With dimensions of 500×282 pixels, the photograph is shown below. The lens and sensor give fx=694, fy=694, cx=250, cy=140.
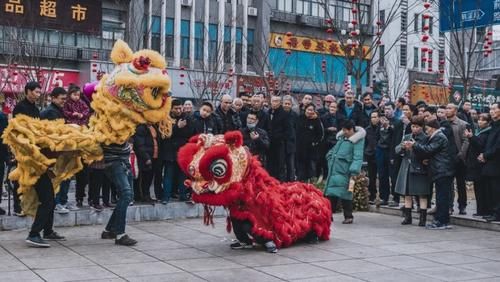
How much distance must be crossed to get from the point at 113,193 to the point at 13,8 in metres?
15.1

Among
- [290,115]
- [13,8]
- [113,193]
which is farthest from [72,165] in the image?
[13,8]

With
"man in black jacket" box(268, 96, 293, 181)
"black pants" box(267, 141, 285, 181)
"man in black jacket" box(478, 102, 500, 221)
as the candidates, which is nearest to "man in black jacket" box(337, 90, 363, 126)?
"man in black jacket" box(268, 96, 293, 181)

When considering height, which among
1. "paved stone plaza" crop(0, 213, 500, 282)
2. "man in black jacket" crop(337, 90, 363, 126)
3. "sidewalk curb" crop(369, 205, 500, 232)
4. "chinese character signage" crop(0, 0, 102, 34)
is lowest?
"paved stone plaza" crop(0, 213, 500, 282)

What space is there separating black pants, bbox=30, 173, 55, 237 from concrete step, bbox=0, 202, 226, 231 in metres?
1.37

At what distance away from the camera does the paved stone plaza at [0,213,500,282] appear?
7023mm

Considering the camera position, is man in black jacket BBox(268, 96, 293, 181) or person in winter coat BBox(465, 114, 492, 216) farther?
man in black jacket BBox(268, 96, 293, 181)

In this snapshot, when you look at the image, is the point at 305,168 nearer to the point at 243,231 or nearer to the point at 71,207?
the point at 71,207

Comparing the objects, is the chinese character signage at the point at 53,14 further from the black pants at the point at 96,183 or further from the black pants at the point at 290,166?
the black pants at the point at 96,183

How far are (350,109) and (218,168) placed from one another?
19.1 ft

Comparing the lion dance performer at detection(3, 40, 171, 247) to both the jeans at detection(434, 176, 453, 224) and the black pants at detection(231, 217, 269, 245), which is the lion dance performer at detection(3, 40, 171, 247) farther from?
the jeans at detection(434, 176, 453, 224)

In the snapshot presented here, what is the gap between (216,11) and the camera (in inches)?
1534

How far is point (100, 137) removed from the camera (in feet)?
27.5

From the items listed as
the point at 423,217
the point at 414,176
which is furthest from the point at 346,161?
the point at 423,217

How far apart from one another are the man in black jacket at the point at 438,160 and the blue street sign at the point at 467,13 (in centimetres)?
654
